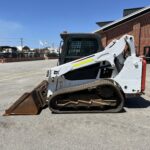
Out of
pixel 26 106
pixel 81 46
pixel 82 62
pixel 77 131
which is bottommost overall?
pixel 77 131

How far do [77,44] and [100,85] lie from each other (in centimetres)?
159

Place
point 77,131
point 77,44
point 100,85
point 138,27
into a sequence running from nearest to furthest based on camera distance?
point 77,131 → point 100,85 → point 77,44 → point 138,27

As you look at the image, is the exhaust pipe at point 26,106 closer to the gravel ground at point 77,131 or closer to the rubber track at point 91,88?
the gravel ground at point 77,131

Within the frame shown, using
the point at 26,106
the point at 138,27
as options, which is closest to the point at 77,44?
the point at 26,106

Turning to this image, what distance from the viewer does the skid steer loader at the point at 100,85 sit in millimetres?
7316

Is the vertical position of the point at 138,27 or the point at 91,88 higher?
the point at 138,27

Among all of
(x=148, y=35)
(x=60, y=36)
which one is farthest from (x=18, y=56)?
(x=60, y=36)

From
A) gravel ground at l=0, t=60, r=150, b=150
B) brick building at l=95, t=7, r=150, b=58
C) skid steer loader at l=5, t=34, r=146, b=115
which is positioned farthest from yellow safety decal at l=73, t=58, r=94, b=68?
brick building at l=95, t=7, r=150, b=58

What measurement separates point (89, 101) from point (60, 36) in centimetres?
210

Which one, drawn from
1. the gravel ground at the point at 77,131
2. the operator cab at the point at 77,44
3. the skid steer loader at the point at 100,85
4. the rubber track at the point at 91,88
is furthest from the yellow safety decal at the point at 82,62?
the gravel ground at the point at 77,131

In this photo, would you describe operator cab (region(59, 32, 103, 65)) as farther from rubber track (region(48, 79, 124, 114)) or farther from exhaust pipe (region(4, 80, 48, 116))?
exhaust pipe (region(4, 80, 48, 116))

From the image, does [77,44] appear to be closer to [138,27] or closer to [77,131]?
[77,131]

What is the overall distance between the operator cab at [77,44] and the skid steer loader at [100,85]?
53 cm

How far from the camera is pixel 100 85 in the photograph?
727 cm
